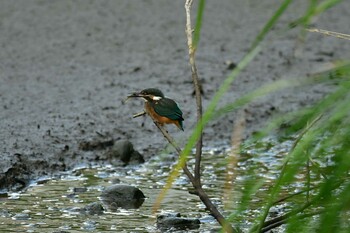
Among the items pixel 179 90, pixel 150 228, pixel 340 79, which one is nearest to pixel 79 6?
pixel 179 90

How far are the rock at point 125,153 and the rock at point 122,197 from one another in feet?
3.01

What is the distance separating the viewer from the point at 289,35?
965 centimetres

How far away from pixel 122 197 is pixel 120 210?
0.51 feet

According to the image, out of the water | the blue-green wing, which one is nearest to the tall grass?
the water

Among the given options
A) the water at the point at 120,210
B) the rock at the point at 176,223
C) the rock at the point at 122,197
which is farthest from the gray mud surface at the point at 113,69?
the rock at the point at 176,223

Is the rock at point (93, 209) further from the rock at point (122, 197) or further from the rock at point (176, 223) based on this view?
the rock at point (176, 223)

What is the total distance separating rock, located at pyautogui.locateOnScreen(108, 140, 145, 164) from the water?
0.09 m

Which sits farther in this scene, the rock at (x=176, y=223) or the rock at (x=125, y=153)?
the rock at (x=125, y=153)

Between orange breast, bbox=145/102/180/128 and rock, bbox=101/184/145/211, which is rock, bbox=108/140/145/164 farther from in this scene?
orange breast, bbox=145/102/180/128

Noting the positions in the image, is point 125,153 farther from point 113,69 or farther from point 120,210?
point 113,69

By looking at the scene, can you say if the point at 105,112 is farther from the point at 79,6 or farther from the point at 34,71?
the point at 79,6

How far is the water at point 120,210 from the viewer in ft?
13.9

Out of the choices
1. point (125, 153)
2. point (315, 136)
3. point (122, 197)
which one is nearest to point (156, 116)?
point (122, 197)

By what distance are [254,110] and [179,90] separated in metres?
0.66
